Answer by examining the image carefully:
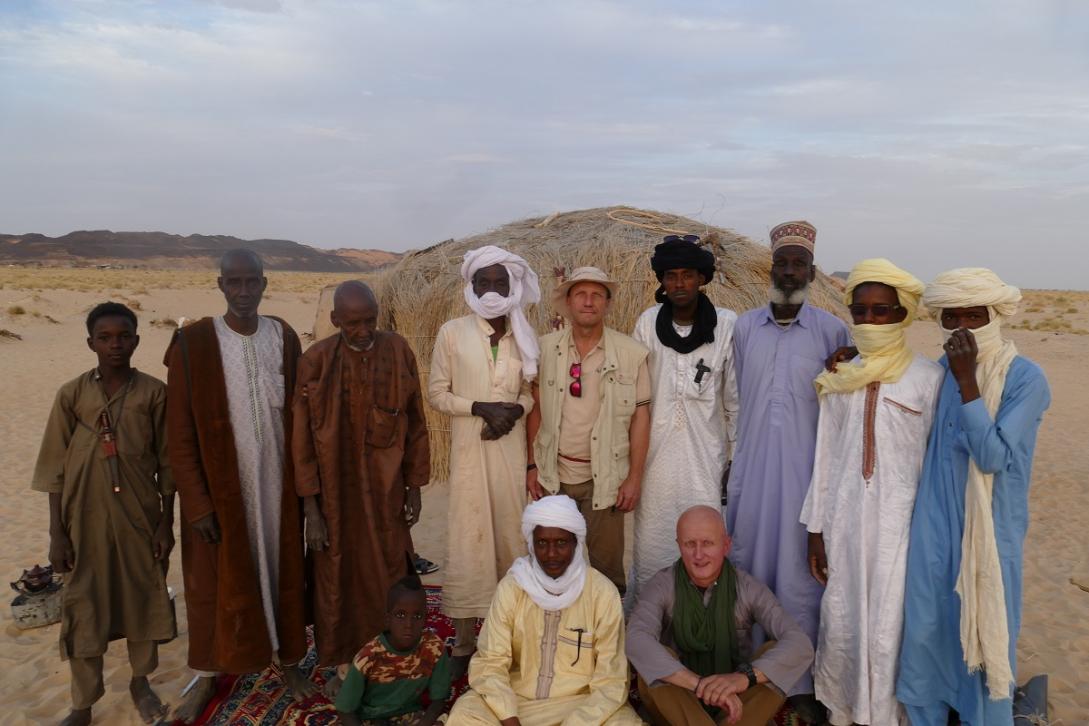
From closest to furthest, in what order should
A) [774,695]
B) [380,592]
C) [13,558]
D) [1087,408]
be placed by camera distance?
1. [774,695]
2. [380,592]
3. [13,558]
4. [1087,408]

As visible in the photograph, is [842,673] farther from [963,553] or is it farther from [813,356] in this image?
[813,356]

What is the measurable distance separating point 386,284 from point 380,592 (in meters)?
4.79

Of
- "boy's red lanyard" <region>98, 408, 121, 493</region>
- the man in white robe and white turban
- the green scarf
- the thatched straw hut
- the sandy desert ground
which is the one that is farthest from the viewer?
the thatched straw hut

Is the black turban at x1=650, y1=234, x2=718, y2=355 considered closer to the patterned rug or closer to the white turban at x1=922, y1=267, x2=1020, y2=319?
the white turban at x1=922, y1=267, x2=1020, y2=319

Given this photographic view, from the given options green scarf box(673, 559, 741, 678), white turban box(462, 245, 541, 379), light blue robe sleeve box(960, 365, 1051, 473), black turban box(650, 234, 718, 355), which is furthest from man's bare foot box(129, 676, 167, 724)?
light blue robe sleeve box(960, 365, 1051, 473)

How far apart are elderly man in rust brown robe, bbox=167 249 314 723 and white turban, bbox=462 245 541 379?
89cm

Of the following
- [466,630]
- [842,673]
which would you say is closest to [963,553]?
[842,673]

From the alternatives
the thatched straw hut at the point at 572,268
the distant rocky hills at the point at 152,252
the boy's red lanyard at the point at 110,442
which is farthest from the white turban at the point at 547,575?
the distant rocky hills at the point at 152,252

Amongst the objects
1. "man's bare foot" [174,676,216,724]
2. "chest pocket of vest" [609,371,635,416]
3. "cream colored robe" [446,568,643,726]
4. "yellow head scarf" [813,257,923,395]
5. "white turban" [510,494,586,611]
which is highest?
"yellow head scarf" [813,257,923,395]

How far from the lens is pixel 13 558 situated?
19.5 ft

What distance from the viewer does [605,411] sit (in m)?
Answer: 3.55

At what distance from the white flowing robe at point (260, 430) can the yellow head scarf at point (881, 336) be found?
8.20 ft

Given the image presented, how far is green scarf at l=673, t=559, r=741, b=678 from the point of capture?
3205mm

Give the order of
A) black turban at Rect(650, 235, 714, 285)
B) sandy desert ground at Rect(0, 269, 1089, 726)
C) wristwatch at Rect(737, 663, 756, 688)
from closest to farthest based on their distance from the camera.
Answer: wristwatch at Rect(737, 663, 756, 688)
black turban at Rect(650, 235, 714, 285)
sandy desert ground at Rect(0, 269, 1089, 726)
